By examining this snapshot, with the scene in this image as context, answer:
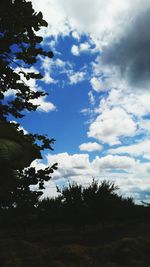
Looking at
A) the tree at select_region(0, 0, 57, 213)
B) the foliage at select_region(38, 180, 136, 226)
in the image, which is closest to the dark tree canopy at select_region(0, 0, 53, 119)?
the tree at select_region(0, 0, 57, 213)

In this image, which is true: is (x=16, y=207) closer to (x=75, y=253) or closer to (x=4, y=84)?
(x=4, y=84)

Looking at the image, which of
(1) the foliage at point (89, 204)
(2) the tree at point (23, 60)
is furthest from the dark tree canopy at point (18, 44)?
(1) the foliage at point (89, 204)

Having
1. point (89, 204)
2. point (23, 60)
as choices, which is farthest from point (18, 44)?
point (89, 204)

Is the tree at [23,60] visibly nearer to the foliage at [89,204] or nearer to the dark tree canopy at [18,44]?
the dark tree canopy at [18,44]

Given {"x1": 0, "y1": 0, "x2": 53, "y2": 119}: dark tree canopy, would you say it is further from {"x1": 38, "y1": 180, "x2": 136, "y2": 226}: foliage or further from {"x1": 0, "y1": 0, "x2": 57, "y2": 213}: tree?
{"x1": 38, "y1": 180, "x2": 136, "y2": 226}: foliage

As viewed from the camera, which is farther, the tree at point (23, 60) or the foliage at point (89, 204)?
the foliage at point (89, 204)

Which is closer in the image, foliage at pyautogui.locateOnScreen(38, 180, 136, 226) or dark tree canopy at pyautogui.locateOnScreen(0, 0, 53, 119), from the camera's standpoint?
dark tree canopy at pyautogui.locateOnScreen(0, 0, 53, 119)

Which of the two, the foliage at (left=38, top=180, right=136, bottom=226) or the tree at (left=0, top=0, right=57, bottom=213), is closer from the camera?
the tree at (left=0, top=0, right=57, bottom=213)

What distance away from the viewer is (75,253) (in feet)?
25.8

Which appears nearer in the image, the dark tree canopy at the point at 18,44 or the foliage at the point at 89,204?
the dark tree canopy at the point at 18,44

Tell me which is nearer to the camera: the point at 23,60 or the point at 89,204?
the point at 23,60

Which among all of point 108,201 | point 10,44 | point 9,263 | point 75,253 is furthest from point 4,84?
point 108,201

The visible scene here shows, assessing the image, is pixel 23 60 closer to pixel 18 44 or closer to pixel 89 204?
pixel 18 44

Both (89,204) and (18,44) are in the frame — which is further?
(89,204)
